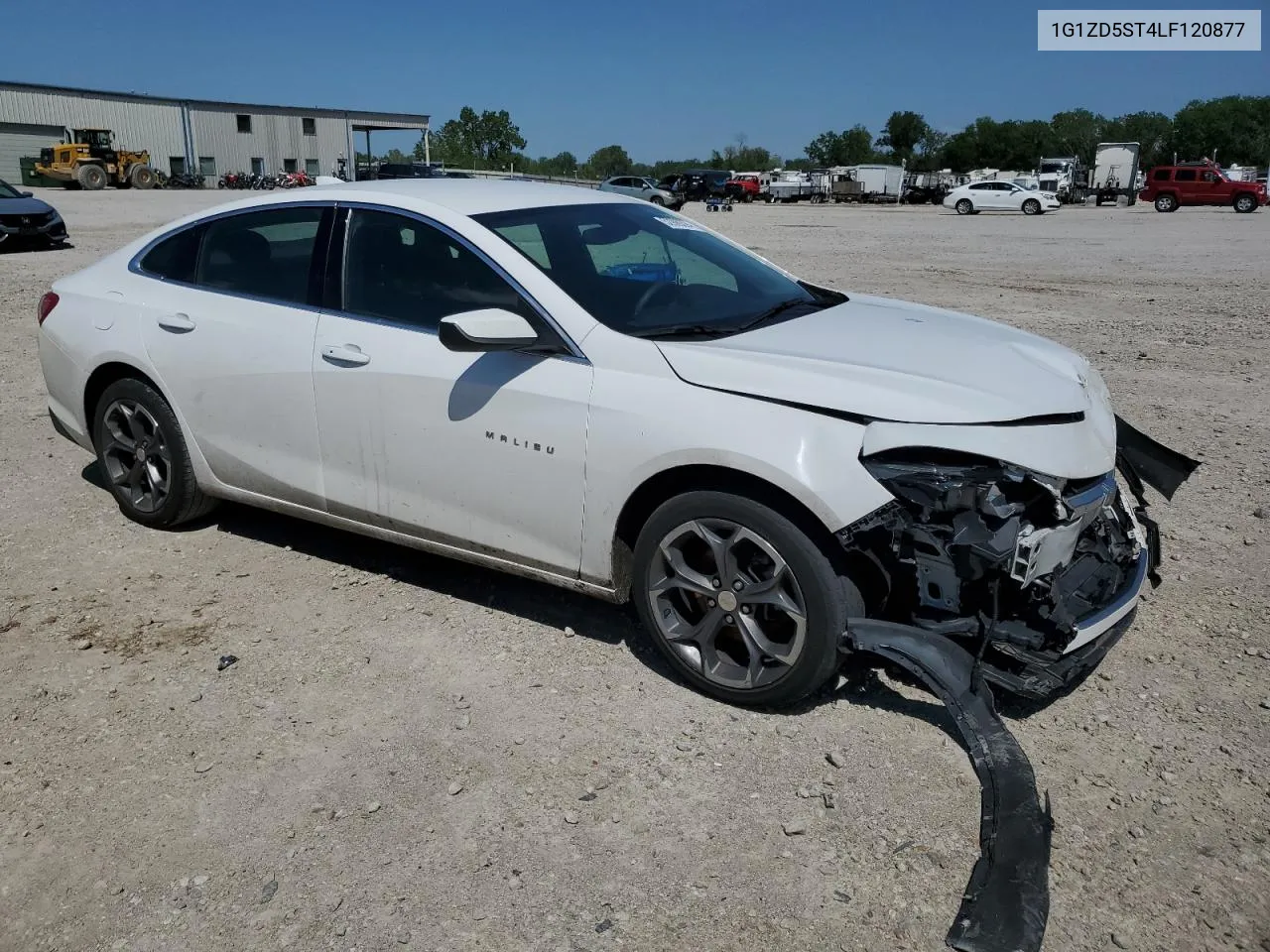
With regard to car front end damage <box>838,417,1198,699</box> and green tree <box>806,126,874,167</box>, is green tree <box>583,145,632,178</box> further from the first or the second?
car front end damage <box>838,417,1198,699</box>

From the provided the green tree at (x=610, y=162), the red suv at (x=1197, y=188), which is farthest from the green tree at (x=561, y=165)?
the red suv at (x=1197, y=188)

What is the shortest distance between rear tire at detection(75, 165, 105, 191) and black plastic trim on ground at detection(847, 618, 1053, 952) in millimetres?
54632

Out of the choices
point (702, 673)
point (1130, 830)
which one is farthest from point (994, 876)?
point (702, 673)

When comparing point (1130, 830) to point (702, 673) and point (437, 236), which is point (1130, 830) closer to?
point (702, 673)

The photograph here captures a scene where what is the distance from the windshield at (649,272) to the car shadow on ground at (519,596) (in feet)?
4.07

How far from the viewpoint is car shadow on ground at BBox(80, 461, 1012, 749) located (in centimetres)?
368

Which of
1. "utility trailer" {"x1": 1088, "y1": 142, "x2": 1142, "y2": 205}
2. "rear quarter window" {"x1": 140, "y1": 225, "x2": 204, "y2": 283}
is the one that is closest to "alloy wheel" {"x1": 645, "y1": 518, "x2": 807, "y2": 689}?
"rear quarter window" {"x1": 140, "y1": 225, "x2": 204, "y2": 283}

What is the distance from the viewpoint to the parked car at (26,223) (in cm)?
1886

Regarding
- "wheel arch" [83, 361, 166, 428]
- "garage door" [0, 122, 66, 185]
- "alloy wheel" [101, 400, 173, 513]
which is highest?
"garage door" [0, 122, 66, 185]

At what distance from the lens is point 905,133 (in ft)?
346

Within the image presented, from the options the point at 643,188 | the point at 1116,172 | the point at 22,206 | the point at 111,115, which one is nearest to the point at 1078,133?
the point at 1116,172

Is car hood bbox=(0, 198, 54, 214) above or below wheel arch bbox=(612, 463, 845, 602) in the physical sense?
above

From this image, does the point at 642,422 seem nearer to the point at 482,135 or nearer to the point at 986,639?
the point at 986,639

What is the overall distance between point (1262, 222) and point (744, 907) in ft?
130
